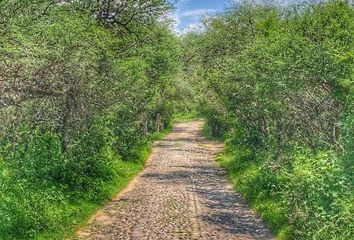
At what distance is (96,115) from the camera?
20906 mm

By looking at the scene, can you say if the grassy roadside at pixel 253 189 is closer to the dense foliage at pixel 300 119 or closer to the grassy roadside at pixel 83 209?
the dense foliage at pixel 300 119

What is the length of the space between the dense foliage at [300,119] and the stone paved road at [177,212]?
81 cm

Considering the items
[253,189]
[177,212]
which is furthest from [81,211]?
[253,189]

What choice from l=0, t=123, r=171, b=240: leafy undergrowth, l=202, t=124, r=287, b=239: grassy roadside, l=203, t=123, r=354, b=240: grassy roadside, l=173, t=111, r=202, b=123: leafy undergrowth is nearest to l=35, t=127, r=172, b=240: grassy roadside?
l=0, t=123, r=171, b=240: leafy undergrowth

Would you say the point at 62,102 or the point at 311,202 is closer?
the point at 311,202

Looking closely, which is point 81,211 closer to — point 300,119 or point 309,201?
point 309,201

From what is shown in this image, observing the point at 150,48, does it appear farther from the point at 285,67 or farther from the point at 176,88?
the point at 176,88

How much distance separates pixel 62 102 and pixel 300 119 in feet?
27.2

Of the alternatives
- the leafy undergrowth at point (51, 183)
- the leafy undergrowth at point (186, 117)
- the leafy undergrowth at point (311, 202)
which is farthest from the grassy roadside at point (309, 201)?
the leafy undergrowth at point (186, 117)

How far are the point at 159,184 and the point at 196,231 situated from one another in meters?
9.47

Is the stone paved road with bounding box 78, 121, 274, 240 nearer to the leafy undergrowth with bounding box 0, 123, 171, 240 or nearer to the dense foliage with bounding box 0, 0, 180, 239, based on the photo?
the leafy undergrowth with bounding box 0, 123, 171, 240

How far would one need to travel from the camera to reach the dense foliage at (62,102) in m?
12.2

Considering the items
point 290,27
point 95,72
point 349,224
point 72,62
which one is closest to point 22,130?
point 72,62

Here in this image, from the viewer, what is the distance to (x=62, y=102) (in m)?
17.0
